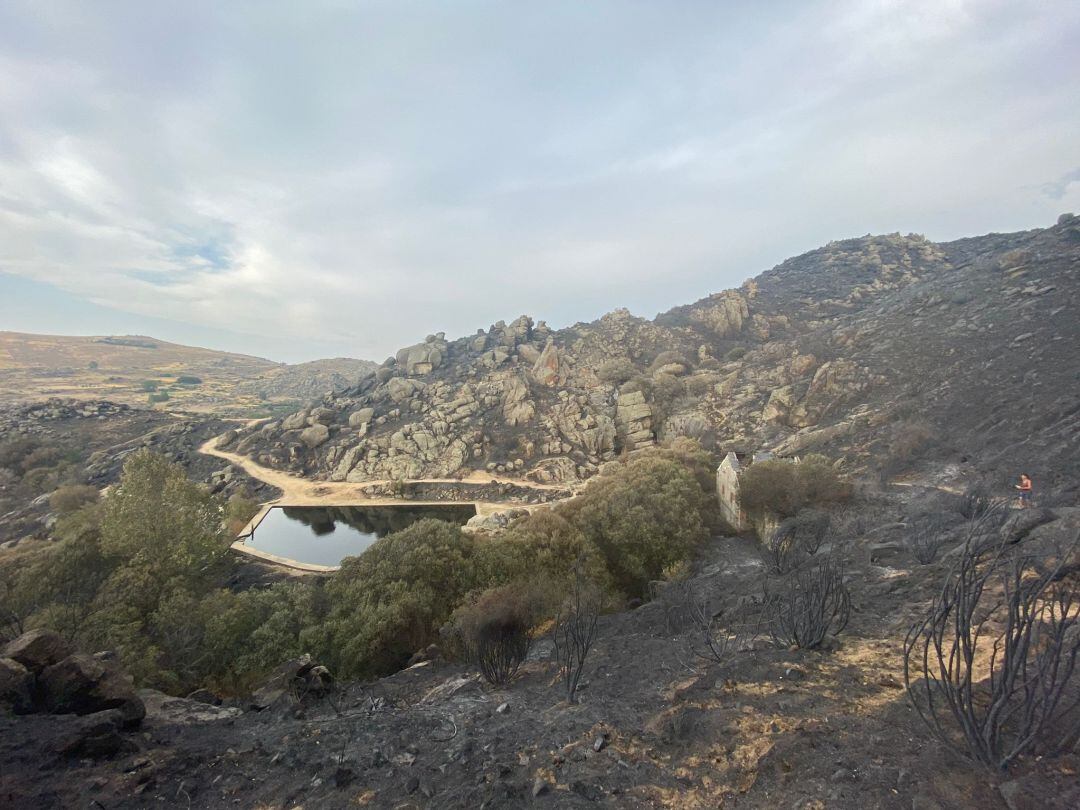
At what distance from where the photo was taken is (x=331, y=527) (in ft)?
112

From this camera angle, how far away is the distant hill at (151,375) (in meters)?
102

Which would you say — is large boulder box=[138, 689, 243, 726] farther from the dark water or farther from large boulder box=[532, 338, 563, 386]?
large boulder box=[532, 338, 563, 386]

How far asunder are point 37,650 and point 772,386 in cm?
4638

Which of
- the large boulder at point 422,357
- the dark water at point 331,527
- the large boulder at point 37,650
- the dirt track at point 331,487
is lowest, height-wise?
the dark water at point 331,527

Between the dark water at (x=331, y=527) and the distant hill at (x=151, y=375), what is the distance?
5672 cm

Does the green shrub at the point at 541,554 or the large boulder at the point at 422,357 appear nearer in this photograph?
the green shrub at the point at 541,554

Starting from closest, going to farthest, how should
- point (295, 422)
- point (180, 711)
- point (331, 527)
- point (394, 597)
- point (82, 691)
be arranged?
point (82, 691)
point (180, 711)
point (394, 597)
point (331, 527)
point (295, 422)

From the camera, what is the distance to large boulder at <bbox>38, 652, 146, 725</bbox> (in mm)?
6543

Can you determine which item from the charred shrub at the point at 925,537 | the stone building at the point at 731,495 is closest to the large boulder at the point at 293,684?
the charred shrub at the point at 925,537

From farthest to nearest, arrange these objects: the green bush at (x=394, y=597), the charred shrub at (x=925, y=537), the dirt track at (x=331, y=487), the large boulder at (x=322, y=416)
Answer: the large boulder at (x=322, y=416) → the dirt track at (x=331, y=487) → the green bush at (x=394, y=597) → the charred shrub at (x=925, y=537)

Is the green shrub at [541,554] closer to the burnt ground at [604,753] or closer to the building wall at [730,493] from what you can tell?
the burnt ground at [604,753]

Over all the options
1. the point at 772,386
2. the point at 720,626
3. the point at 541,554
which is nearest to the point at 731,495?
the point at 541,554

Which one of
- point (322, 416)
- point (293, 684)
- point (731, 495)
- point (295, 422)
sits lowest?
point (731, 495)

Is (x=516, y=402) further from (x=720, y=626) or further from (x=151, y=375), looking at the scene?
(x=151, y=375)
